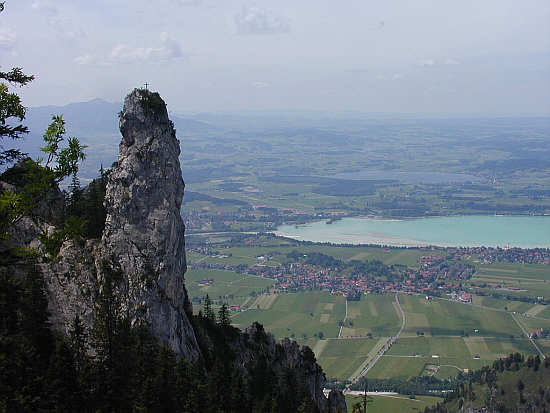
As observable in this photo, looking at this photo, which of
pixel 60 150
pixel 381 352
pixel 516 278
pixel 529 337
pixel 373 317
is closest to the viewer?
pixel 60 150

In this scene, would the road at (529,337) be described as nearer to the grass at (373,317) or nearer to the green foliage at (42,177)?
the grass at (373,317)

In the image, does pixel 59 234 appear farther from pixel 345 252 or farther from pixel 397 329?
pixel 345 252

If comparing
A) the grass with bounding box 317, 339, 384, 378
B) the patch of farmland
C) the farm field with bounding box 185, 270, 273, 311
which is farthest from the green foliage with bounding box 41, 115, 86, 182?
the farm field with bounding box 185, 270, 273, 311

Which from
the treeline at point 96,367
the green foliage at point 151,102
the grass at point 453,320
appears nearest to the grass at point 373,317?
the grass at point 453,320

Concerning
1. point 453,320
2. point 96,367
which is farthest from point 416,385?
point 96,367

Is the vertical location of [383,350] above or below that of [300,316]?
above

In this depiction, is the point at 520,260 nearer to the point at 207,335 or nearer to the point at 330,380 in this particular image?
the point at 330,380
